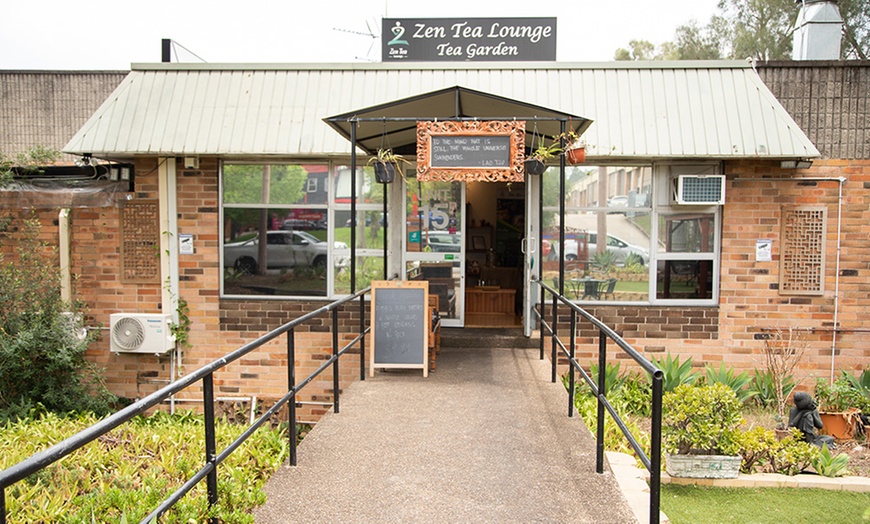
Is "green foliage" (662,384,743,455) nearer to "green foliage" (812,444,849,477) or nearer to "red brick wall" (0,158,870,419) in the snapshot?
"green foliage" (812,444,849,477)

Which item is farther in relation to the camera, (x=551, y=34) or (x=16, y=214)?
(x=551, y=34)

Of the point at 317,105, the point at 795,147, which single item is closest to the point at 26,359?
the point at 317,105

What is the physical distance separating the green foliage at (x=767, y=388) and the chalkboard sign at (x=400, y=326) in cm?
376

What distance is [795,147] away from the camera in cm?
739

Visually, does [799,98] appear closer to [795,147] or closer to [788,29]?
[795,147]

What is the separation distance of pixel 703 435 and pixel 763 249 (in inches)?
126

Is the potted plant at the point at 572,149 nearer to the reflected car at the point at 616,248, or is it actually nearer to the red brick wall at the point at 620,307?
the reflected car at the point at 616,248

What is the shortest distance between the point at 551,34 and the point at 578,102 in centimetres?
184

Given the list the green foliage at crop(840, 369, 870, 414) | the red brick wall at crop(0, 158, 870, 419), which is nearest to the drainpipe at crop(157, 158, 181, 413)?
the red brick wall at crop(0, 158, 870, 419)

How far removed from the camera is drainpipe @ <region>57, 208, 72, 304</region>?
822 cm

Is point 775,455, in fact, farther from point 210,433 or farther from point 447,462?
point 210,433

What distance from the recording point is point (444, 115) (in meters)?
6.93

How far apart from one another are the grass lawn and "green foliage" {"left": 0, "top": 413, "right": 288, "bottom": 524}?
9.63 ft

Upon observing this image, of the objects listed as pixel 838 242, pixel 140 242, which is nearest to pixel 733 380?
pixel 838 242
